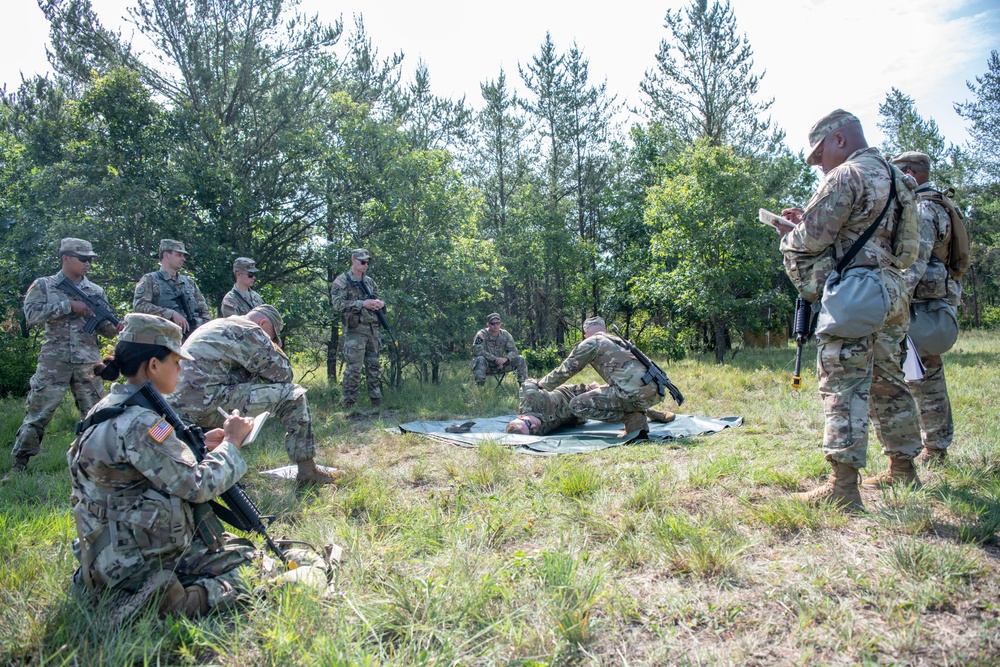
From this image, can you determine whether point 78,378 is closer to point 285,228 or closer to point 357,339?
point 357,339

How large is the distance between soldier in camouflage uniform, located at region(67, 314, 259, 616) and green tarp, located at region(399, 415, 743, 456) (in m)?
3.00

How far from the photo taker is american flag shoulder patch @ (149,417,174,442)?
2193mm

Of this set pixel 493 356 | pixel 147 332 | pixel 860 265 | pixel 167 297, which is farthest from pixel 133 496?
pixel 493 356

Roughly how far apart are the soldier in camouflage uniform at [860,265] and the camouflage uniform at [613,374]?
2403 millimetres

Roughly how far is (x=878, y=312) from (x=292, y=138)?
941 centimetres

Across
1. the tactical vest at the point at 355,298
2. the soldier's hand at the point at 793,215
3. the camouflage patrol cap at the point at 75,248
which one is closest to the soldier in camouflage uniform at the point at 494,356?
the tactical vest at the point at 355,298

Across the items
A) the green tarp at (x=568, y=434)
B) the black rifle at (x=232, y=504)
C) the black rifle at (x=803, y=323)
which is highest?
the black rifle at (x=803, y=323)

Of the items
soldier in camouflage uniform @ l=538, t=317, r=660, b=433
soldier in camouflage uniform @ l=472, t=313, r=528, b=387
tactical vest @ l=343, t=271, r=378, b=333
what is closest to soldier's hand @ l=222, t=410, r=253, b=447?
soldier in camouflage uniform @ l=538, t=317, r=660, b=433

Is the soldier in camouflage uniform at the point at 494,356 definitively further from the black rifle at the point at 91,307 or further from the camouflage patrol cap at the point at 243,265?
the black rifle at the point at 91,307

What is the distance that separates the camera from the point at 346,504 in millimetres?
3686

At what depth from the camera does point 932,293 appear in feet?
12.9

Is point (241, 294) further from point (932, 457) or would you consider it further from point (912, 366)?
point (932, 457)

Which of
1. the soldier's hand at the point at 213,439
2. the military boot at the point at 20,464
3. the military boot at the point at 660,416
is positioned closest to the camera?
the soldier's hand at the point at 213,439

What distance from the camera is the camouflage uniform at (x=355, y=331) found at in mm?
8219
